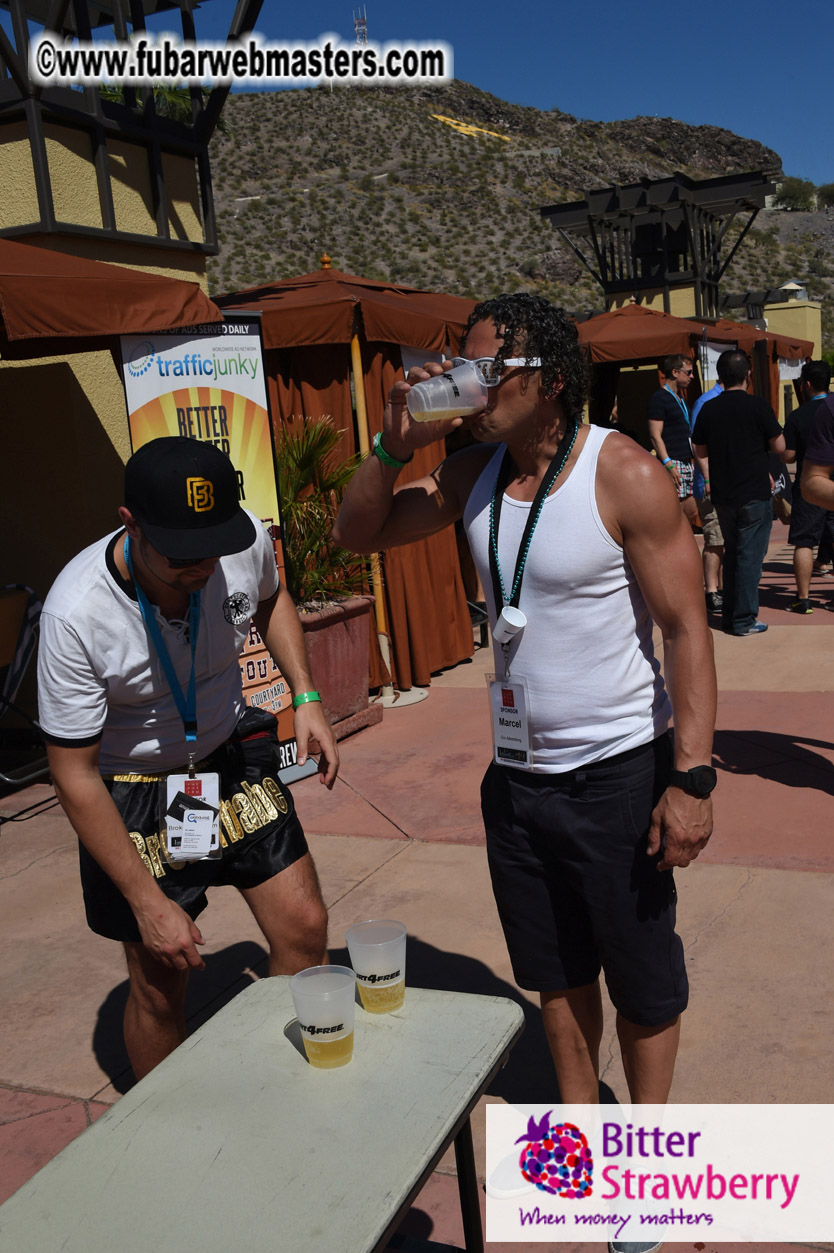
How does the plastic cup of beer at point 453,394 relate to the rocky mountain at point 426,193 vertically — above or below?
below

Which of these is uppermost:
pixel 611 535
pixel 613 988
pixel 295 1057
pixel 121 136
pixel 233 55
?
pixel 233 55

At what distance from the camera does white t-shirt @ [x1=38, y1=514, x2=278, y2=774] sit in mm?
2193

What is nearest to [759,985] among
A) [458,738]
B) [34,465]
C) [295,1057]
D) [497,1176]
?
[497,1176]

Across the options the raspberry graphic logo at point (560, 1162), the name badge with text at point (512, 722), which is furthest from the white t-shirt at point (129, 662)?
the raspberry graphic logo at point (560, 1162)

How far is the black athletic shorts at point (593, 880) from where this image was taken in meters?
2.24

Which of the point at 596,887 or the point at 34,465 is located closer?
the point at 596,887

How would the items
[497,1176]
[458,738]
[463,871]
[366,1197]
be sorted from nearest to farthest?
[366,1197] < [497,1176] < [463,871] < [458,738]

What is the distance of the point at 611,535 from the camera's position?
215 cm

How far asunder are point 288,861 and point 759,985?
1.69 meters

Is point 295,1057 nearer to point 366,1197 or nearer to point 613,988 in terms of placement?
point 366,1197

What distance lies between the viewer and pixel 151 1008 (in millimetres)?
2479

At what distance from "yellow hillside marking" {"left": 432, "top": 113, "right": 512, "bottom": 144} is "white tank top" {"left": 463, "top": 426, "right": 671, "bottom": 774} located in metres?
72.3

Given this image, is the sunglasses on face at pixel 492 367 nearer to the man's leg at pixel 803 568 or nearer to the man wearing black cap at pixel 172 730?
the man wearing black cap at pixel 172 730

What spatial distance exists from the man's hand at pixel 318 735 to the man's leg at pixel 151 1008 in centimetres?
59
